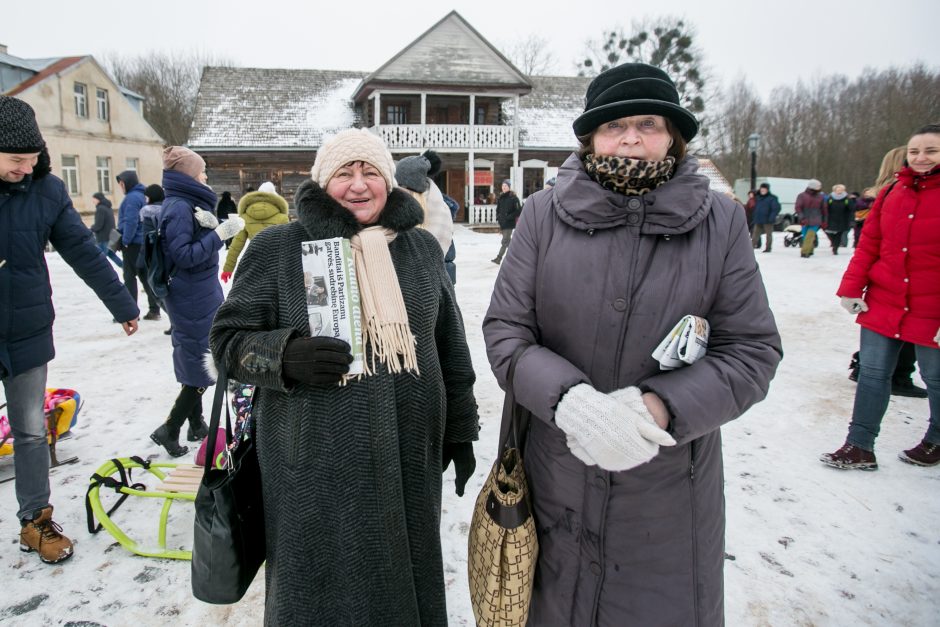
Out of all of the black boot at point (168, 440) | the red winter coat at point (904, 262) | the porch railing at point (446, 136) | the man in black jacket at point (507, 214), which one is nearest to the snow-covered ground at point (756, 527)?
the black boot at point (168, 440)

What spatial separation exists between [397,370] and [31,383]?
2.09 meters

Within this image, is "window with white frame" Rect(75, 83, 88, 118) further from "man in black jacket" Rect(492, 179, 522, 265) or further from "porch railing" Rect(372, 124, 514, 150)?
"man in black jacket" Rect(492, 179, 522, 265)

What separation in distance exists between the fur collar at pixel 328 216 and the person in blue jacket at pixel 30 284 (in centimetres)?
143

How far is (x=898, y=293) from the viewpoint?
324 cm

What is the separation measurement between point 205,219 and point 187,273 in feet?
1.28

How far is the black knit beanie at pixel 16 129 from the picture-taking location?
2213mm

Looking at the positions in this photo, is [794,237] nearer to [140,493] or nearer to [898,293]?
[898,293]

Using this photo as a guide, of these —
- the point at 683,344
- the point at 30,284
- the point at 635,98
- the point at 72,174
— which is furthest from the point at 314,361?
the point at 72,174

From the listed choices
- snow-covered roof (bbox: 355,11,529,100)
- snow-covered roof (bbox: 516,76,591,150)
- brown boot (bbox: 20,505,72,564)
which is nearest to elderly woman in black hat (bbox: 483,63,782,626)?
brown boot (bbox: 20,505,72,564)

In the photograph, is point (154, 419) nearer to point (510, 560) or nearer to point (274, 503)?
point (274, 503)

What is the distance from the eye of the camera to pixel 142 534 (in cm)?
294

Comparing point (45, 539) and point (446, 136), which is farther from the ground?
point (446, 136)

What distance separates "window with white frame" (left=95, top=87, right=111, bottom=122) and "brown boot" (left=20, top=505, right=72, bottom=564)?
28599 mm

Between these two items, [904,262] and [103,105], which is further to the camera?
[103,105]
